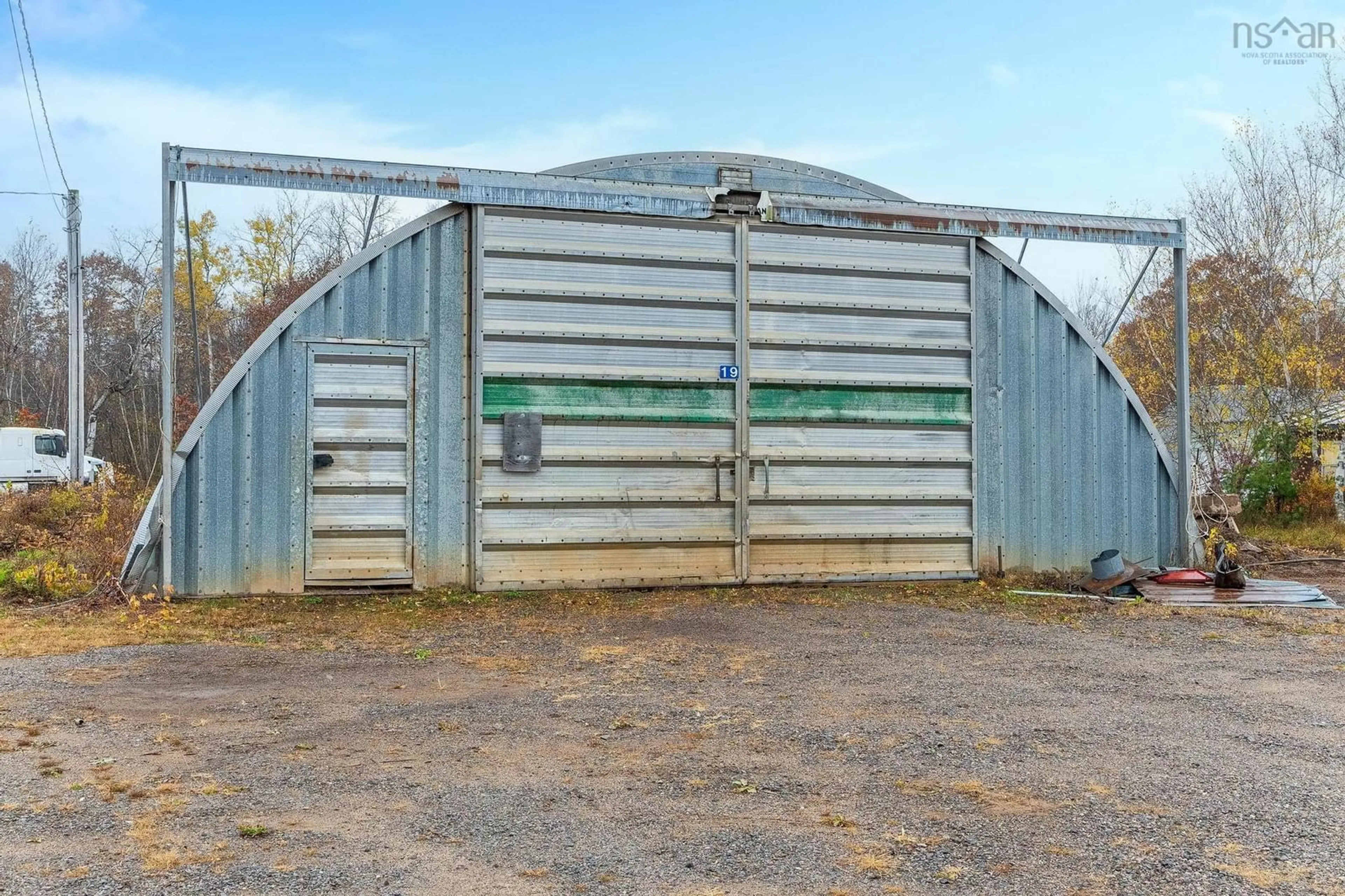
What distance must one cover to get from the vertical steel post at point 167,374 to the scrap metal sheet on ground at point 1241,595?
9.07m

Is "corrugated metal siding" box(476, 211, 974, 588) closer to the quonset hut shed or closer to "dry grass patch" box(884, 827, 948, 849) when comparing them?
the quonset hut shed

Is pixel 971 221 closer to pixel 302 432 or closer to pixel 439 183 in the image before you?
pixel 439 183

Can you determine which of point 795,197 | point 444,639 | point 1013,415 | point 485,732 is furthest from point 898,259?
point 485,732

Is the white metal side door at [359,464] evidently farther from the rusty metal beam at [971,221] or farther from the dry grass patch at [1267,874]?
the dry grass patch at [1267,874]

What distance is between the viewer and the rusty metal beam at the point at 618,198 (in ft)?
31.2

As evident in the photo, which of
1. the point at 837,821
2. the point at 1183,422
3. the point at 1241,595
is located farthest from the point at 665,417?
the point at 837,821

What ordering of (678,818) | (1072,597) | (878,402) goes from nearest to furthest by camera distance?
(678,818) < (1072,597) < (878,402)

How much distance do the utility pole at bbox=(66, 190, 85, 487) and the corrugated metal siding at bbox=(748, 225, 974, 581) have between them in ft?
53.4

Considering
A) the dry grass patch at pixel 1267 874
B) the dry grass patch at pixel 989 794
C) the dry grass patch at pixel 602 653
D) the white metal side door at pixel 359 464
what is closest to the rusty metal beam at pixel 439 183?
the white metal side door at pixel 359 464

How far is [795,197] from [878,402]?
235 cm

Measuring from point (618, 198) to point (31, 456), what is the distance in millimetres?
24718

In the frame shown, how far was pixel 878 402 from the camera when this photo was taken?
11359mm

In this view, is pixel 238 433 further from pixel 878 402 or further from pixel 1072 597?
pixel 1072 597

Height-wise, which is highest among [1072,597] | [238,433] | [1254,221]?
[1254,221]
